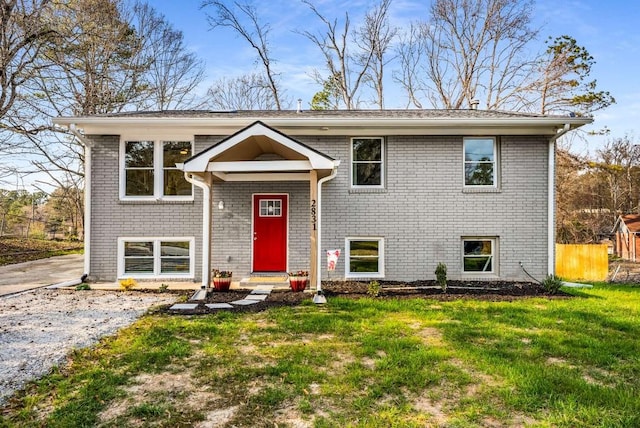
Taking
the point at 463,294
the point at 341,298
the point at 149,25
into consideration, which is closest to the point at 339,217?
the point at 341,298

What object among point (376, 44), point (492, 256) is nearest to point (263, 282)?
point (492, 256)

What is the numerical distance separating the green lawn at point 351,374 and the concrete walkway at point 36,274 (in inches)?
195

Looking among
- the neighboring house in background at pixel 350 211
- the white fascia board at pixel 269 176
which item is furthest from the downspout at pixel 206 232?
the neighboring house in background at pixel 350 211

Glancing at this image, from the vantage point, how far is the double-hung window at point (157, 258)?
9.12 metres

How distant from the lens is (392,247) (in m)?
9.04

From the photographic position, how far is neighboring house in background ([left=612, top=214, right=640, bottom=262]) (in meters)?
23.6

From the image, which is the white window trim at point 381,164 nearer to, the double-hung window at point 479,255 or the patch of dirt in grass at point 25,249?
the double-hung window at point 479,255

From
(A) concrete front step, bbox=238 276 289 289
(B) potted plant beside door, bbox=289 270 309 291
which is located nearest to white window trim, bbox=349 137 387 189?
(B) potted plant beside door, bbox=289 270 309 291

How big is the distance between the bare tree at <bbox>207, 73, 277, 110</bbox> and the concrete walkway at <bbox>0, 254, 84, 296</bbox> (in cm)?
1467

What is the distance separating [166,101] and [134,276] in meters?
16.5

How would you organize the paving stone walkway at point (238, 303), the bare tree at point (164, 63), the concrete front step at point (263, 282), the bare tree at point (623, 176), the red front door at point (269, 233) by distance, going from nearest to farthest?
the paving stone walkway at point (238, 303) → the concrete front step at point (263, 282) → the red front door at point (269, 233) → the bare tree at point (164, 63) → the bare tree at point (623, 176)

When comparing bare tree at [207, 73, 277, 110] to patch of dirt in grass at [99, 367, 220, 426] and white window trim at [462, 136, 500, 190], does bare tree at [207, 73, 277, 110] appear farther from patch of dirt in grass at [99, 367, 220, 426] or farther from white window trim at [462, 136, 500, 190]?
patch of dirt in grass at [99, 367, 220, 426]

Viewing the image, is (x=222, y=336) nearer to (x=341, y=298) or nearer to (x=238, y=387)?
(x=238, y=387)

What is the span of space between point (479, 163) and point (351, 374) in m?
7.18
